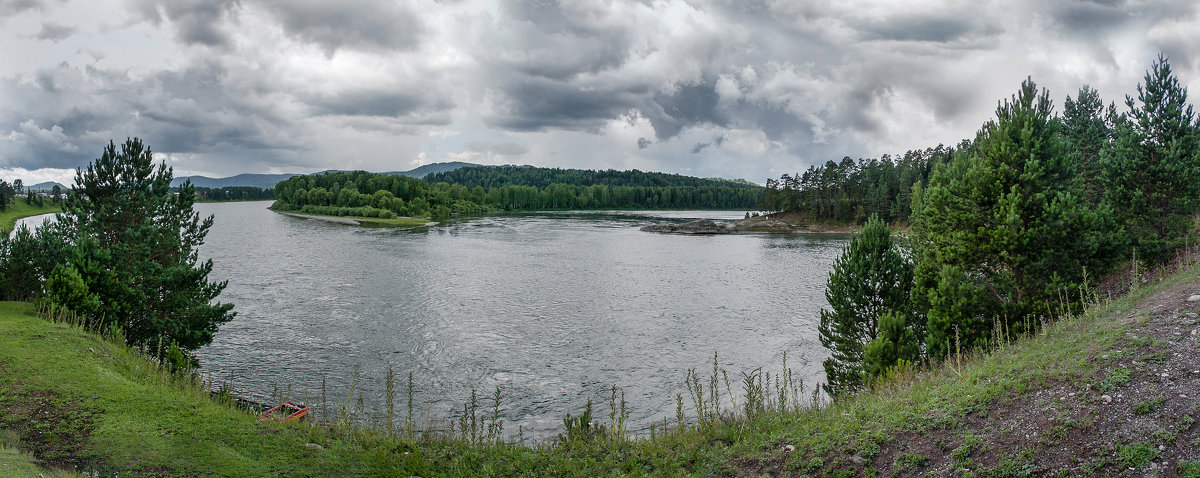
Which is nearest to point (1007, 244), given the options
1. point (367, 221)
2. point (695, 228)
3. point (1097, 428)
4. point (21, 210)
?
point (1097, 428)

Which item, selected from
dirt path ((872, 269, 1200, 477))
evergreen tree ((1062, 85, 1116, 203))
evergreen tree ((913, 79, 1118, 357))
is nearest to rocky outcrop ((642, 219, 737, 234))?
evergreen tree ((1062, 85, 1116, 203))

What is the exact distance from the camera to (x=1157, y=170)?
74.9 feet

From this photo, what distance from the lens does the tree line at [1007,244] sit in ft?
55.5

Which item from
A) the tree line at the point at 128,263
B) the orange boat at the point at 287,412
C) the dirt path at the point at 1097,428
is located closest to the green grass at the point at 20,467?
the orange boat at the point at 287,412

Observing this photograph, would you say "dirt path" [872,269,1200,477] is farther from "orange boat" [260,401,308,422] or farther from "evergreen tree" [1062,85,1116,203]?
"evergreen tree" [1062,85,1116,203]

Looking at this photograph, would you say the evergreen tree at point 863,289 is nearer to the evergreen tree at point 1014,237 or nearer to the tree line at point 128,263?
the evergreen tree at point 1014,237

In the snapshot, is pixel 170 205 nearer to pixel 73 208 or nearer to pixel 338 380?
pixel 73 208

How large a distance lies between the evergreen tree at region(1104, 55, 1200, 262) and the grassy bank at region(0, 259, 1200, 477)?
12.1m

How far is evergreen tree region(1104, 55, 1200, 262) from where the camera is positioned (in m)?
22.3

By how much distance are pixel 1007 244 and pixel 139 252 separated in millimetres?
27492

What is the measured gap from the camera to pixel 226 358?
23.5 meters

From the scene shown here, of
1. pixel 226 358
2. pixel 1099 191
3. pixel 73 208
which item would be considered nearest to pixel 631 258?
pixel 1099 191

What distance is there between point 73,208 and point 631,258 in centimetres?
5062

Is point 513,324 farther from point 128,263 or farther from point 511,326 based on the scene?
point 128,263
